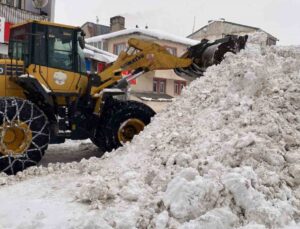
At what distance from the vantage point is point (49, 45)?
24.8 feet

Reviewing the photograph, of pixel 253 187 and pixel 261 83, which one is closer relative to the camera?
pixel 253 187

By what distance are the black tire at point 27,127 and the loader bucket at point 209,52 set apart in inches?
120

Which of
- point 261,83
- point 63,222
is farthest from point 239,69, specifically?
point 63,222

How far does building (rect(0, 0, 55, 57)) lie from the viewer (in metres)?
14.2

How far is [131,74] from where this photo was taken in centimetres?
841

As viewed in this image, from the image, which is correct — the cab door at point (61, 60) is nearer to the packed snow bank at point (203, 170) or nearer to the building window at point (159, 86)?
the packed snow bank at point (203, 170)

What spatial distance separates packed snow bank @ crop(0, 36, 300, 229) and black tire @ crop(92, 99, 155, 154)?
112 centimetres

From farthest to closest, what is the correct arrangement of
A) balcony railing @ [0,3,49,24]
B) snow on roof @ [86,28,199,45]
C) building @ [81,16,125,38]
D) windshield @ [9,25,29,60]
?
1. building @ [81,16,125,38]
2. snow on roof @ [86,28,199,45]
3. balcony railing @ [0,3,49,24]
4. windshield @ [9,25,29,60]

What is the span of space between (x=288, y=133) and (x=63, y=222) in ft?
9.32

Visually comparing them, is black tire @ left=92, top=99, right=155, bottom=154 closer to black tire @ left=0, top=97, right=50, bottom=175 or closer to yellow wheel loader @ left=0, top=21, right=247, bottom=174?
yellow wheel loader @ left=0, top=21, right=247, bottom=174

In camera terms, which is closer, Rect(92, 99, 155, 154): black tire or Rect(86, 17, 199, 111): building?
Rect(92, 99, 155, 154): black tire

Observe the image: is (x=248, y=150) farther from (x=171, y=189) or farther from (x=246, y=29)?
(x=246, y=29)

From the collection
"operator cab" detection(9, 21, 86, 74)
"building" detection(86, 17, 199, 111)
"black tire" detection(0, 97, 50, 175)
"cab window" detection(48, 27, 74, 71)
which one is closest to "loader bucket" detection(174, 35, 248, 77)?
"operator cab" detection(9, 21, 86, 74)

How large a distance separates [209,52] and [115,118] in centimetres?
220
